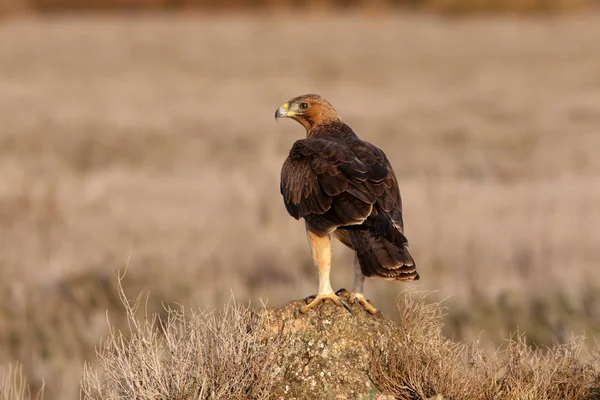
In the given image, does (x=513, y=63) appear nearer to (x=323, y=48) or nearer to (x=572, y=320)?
(x=323, y=48)

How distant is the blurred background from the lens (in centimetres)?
1296

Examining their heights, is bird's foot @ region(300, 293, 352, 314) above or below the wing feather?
below

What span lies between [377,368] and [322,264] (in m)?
0.60

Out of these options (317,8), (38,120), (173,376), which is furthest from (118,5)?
(173,376)

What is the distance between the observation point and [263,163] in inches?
786

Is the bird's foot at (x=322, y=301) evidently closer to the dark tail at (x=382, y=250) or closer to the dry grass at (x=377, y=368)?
the dry grass at (x=377, y=368)

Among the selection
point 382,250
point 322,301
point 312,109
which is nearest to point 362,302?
point 322,301

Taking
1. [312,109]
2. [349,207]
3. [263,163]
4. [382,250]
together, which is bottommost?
[263,163]

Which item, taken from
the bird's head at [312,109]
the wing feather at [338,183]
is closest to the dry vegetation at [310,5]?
the bird's head at [312,109]

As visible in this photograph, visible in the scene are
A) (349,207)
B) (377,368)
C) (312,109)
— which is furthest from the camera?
(312,109)

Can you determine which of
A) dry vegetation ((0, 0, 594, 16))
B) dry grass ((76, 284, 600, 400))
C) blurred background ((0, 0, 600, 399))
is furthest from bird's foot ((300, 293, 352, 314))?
dry vegetation ((0, 0, 594, 16))

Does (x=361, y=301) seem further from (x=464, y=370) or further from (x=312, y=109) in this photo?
(x=312, y=109)

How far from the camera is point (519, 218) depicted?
50.6 feet

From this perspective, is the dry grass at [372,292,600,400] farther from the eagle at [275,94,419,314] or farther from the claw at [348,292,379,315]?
the eagle at [275,94,419,314]
